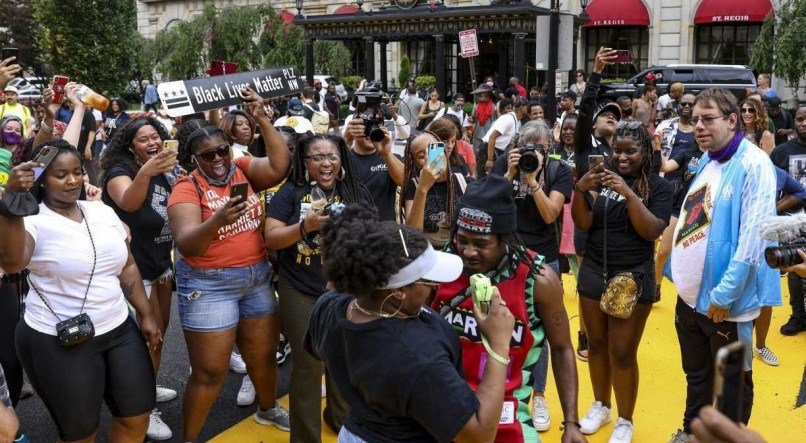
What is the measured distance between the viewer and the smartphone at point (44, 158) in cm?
319

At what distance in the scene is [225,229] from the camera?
3.97 m

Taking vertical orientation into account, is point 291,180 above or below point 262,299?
above

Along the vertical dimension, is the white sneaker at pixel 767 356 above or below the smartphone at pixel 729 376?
below

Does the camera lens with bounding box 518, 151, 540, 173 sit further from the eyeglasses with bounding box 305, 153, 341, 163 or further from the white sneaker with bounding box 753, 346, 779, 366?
the white sneaker with bounding box 753, 346, 779, 366

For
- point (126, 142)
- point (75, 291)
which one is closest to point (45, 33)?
point (126, 142)

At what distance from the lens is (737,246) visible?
3561 mm

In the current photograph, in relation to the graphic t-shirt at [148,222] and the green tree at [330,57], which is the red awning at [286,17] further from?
the graphic t-shirt at [148,222]

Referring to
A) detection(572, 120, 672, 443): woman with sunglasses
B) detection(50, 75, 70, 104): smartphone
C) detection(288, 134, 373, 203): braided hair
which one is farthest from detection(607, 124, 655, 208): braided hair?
detection(50, 75, 70, 104): smartphone

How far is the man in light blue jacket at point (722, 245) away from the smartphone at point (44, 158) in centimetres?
317

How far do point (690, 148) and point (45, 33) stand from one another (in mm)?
19297

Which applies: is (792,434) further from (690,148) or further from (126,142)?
(126,142)

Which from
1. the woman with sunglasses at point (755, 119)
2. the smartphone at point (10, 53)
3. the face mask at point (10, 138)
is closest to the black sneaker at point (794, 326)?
the woman with sunglasses at point (755, 119)

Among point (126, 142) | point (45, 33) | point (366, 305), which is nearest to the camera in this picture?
point (366, 305)

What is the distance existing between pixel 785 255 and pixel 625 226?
1.37 meters
